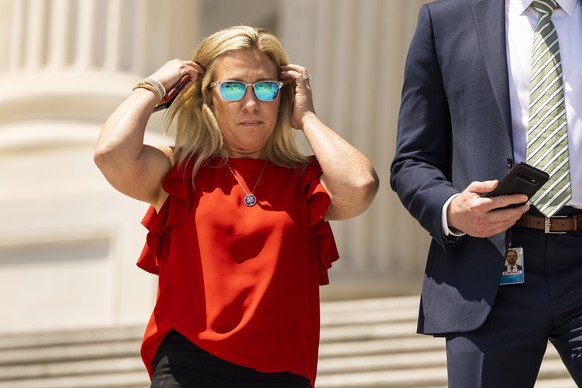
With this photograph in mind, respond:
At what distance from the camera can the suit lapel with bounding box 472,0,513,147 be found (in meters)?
4.47

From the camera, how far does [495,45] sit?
4.54 meters

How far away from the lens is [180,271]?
15.3 feet

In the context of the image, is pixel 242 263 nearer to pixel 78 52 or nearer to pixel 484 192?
pixel 484 192

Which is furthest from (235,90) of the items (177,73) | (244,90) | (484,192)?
(484,192)

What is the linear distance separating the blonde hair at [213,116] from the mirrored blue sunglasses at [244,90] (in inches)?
4.9

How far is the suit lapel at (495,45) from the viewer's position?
4.47 meters

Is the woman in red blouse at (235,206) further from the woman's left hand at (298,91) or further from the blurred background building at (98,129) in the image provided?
the blurred background building at (98,129)

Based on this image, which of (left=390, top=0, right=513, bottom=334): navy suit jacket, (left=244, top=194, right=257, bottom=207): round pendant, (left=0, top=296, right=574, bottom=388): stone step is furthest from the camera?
(left=0, top=296, right=574, bottom=388): stone step

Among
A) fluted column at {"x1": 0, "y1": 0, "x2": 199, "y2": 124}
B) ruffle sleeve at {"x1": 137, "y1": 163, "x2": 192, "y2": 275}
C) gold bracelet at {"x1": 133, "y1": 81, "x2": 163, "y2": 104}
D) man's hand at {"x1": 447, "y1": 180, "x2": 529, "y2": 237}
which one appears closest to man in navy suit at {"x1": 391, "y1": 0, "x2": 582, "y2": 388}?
man's hand at {"x1": 447, "y1": 180, "x2": 529, "y2": 237}

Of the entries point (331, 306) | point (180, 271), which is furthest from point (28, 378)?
point (180, 271)

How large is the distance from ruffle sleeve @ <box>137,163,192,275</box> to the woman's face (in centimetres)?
17

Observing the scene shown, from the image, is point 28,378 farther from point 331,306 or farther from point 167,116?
point 167,116

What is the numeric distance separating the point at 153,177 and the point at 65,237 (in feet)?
19.6

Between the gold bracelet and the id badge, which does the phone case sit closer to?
the id badge
